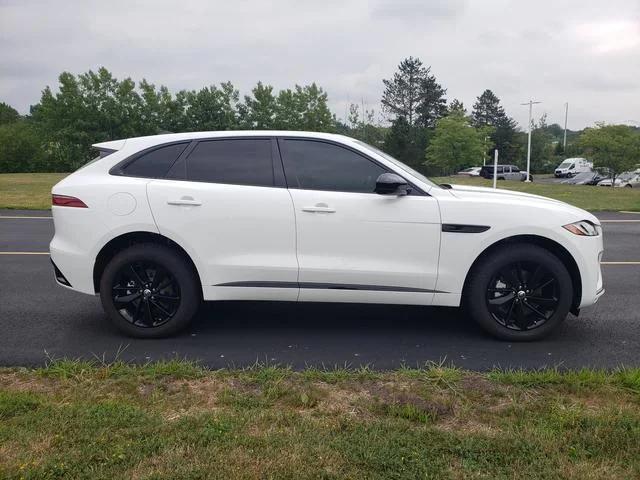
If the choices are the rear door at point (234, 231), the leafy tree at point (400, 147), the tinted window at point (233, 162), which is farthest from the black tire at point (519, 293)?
the leafy tree at point (400, 147)

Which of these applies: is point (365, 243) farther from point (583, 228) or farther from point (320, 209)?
point (583, 228)

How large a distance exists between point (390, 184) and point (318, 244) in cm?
73

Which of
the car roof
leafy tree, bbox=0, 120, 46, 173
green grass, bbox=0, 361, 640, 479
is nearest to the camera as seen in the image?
green grass, bbox=0, 361, 640, 479

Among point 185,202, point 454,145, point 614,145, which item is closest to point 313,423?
point 185,202

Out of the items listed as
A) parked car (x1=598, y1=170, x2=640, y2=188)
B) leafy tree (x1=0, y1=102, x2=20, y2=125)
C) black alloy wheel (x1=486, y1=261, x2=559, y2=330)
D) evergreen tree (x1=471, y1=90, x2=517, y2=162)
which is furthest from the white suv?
leafy tree (x1=0, y1=102, x2=20, y2=125)

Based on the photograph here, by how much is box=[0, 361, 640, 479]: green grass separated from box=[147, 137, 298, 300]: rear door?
0.81 m

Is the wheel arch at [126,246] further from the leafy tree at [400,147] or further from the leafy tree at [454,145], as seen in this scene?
the leafy tree at [400,147]

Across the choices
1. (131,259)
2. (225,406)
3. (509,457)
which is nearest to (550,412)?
(509,457)

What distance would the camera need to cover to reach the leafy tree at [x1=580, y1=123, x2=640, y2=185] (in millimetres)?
32250

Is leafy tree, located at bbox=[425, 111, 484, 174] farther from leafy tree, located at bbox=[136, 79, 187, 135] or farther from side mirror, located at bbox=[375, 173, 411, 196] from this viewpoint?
side mirror, located at bbox=[375, 173, 411, 196]

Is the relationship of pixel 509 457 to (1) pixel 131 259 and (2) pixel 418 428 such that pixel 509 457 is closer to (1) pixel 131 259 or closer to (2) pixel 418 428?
(2) pixel 418 428

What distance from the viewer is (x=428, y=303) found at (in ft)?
15.9

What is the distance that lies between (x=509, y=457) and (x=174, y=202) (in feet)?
10.0

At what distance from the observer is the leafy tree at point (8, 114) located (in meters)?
75.2
